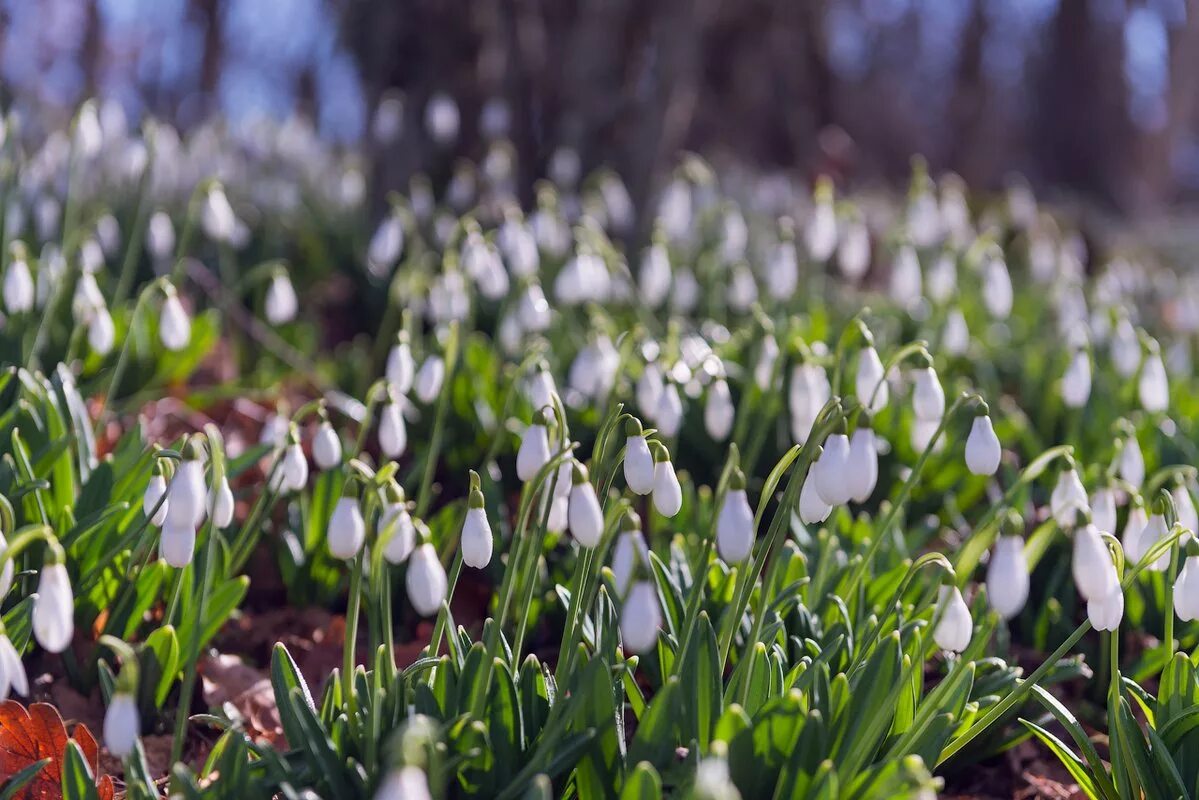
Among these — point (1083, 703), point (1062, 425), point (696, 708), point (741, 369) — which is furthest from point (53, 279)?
point (1062, 425)

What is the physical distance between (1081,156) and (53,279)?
14.3 m

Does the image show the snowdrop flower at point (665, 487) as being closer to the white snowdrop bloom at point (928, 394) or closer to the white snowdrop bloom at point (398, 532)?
the white snowdrop bloom at point (398, 532)

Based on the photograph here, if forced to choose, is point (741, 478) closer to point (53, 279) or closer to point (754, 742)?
point (754, 742)

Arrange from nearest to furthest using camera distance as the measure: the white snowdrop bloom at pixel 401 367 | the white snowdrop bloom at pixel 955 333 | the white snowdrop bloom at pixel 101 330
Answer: the white snowdrop bloom at pixel 401 367
the white snowdrop bloom at pixel 101 330
the white snowdrop bloom at pixel 955 333

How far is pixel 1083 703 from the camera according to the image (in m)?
2.13

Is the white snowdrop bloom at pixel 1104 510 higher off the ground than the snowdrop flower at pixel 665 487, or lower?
lower

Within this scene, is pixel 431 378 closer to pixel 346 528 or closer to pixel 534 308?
pixel 534 308

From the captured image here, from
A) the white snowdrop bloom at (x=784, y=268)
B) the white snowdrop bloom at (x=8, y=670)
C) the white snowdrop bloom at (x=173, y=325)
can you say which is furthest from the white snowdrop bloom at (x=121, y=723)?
the white snowdrop bloom at (x=784, y=268)

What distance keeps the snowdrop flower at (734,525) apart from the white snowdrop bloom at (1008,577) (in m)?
0.29

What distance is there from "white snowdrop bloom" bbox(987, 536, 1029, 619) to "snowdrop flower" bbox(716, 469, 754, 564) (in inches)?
11.6

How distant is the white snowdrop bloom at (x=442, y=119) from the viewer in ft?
A: 14.1

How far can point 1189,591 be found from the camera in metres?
1.50

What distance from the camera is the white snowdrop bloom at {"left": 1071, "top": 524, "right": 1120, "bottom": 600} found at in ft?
4.57

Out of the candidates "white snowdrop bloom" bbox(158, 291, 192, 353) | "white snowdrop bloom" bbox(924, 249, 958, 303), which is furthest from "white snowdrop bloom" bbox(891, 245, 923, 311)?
"white snowdrop bloom" bbox(158, 291, 192, 353)
